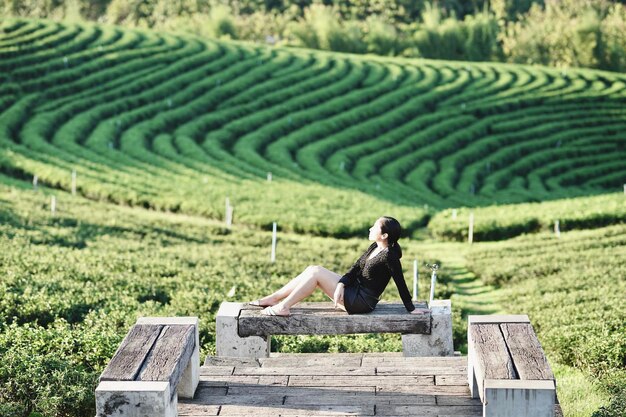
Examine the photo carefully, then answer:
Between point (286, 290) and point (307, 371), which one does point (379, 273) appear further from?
point (307, 371)

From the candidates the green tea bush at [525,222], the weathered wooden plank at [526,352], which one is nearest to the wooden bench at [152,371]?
the weathered wooden plank at [526,352]

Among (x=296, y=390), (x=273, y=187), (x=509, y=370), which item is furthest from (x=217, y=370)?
(x=273, y=187)

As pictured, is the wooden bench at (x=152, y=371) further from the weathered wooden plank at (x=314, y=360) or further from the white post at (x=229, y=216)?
the white post at (x=229, y=216)

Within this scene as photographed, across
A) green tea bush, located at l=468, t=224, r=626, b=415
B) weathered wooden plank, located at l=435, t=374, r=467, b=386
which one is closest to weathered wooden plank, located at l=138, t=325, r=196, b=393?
weathered wooden plank, located at l=435, t=374, r=467, b=386

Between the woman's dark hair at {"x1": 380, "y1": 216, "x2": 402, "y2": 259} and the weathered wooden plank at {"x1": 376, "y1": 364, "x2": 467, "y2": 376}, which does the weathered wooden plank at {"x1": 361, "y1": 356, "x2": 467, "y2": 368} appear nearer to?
the weathered wooden plank at {"x1": 376, "y1": 364, "x2": 467, "y2": 376}

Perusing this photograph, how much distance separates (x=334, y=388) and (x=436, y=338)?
1.95m

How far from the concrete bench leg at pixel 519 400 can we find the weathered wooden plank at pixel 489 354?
0.83ft

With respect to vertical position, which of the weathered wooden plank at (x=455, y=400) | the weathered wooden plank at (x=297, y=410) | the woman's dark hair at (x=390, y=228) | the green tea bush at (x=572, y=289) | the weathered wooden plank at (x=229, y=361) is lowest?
the green tea bush at (x=572, y=289)

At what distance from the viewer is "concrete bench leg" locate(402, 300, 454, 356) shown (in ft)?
34.2

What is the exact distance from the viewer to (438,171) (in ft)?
168

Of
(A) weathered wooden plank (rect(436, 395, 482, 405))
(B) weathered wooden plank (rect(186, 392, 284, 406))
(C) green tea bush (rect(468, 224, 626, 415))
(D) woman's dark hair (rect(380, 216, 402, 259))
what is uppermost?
(D) woman's dark hair (rect(380, 216, 402, 259))

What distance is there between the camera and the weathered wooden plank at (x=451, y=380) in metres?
9.16

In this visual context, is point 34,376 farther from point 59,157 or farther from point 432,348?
point 59,157

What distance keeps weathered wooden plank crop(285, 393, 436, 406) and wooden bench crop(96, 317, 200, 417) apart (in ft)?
3.42
